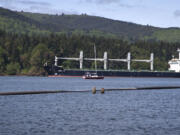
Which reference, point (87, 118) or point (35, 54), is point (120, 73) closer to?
point (35, 54)

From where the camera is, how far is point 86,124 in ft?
113

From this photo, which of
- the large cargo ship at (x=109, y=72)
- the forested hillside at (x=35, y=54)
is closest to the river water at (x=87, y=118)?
the large cargo ship at (x=109, y=72)

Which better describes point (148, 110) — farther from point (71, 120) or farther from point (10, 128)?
point (10, 128)

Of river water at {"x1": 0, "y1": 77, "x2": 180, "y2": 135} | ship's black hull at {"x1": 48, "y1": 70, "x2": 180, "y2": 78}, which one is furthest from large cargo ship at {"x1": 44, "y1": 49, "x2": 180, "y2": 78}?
river water at {"x1": 0, "y1": 77, "x2": 180, "y2": 135}

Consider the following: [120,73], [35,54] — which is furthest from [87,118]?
[35,54]

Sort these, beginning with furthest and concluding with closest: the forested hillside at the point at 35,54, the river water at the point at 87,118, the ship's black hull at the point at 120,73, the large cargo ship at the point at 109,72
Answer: the forested hillside at the point at 35,54, the ship's black hull at the point at 120,73, the large cargo ship at the point at 109,72, the river water at the point at 87,118

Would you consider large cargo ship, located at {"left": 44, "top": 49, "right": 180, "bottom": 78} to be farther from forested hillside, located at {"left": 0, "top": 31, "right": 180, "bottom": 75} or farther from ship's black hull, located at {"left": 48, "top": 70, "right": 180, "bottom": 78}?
forested hillside, located at {"left": 0, "top": 31, "right": 180, "bottom": 75}

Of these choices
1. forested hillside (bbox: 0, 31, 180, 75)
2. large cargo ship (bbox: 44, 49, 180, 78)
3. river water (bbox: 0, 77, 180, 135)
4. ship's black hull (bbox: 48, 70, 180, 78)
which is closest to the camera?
river water (bbox: 0, 77, 180, 135)

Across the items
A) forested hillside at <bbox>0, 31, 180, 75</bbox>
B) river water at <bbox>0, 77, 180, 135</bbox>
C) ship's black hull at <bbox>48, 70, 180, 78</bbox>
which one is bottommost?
A: river water at <bbox>0, 77, 180, 135</bbox>

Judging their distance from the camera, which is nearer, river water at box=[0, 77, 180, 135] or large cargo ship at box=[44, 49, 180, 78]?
river water at box=[0, 77, 180, 135]

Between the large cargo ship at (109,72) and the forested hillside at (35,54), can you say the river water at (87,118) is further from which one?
the forested hillside at (35,54)

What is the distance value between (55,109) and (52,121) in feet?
27.1

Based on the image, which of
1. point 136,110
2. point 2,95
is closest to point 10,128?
point 136,110

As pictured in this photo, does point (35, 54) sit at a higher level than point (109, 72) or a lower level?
higher
